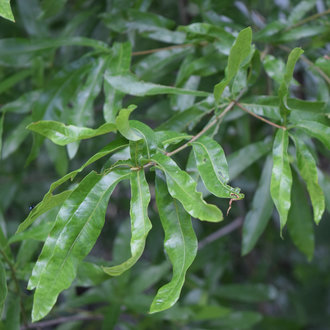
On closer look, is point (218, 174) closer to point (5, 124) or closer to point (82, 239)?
point (82, 239)

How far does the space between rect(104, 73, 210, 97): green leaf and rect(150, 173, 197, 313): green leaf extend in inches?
6.6

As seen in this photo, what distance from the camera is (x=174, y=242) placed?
0.55 meters

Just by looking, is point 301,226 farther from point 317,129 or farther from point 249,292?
point 249,292

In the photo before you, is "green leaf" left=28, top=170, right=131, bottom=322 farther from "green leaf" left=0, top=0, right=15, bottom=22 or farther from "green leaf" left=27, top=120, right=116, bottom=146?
"green leaf" left=0, top=0, right=15, bottom=22

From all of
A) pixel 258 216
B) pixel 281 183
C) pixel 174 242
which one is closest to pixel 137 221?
pixel 174 242

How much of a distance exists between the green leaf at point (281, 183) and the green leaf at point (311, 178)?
0.10 feet

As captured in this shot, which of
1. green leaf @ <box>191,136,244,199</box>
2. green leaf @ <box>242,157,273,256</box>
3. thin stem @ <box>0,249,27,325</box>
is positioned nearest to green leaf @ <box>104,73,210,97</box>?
green leaf @ <box>191,136,244,199</box>

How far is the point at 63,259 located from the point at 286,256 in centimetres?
151

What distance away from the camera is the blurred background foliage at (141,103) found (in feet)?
2.78

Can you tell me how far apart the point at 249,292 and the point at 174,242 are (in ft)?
2.78

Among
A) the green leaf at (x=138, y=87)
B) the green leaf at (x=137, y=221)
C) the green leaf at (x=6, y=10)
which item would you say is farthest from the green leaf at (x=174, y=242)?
the green leaf at (x=6, y=10)

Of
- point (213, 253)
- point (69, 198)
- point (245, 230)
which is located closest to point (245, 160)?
point (245, 230)

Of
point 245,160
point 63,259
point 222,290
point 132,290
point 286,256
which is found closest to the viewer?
point 63,259

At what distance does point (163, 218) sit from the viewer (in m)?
0.56
